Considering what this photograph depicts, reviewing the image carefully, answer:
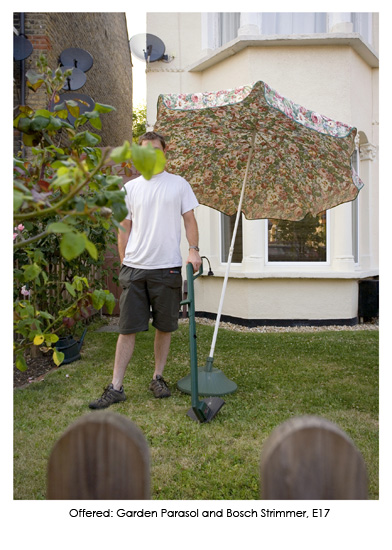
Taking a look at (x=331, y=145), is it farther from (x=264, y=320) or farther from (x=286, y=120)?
(x=264, y=320)

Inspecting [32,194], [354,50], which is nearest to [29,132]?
[32,194]

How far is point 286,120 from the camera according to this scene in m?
3.07

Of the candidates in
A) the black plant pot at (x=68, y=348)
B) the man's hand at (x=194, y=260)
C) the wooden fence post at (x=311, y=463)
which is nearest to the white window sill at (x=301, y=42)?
the man's hand at (x=194, y=260)

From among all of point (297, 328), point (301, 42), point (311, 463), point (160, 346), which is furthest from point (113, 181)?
point (301, 42)

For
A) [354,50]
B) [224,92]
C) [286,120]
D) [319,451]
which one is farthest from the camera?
[354,50]

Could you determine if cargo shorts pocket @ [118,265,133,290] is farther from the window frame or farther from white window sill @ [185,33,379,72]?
white window sill @ [185,33,379,72]

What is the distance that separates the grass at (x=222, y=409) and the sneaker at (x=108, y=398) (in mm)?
55

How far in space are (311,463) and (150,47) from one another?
297 inches

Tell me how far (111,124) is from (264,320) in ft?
26.9

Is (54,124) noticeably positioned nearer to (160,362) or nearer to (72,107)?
(72,107)

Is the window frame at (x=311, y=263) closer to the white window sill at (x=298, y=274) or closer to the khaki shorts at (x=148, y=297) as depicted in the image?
the white window sill at (x=298, y=274)

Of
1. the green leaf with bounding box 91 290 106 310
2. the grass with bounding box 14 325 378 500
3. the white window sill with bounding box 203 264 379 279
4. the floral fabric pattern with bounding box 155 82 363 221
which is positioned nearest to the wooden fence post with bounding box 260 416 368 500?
the green leaf with bounding box 91 290 106 310

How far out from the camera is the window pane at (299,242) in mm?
6938

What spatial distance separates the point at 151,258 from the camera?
3129 millimetres
